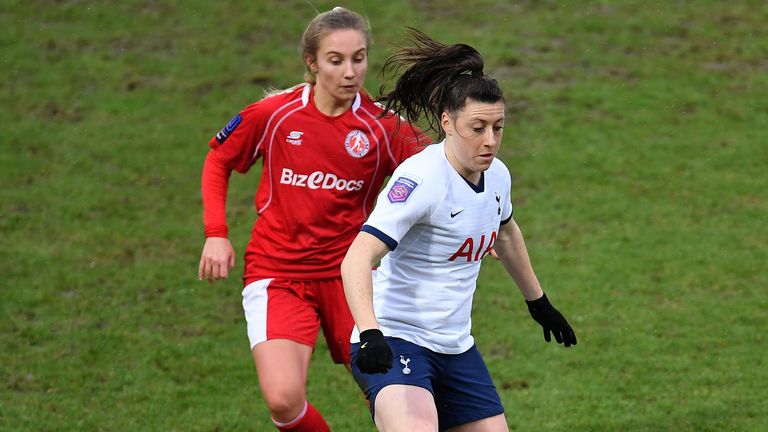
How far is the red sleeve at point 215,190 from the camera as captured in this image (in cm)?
696

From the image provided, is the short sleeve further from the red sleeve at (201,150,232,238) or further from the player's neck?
the red sleeve at (201,150,232,238)

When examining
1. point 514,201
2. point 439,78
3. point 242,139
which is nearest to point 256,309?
point 242,139

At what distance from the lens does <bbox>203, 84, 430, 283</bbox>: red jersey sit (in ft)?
22.2

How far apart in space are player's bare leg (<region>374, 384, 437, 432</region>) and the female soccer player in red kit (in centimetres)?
121

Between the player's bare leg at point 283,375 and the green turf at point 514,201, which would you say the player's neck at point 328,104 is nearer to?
the player's bare leg at point 283,375

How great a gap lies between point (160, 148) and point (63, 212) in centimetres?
170

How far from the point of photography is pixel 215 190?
277 inches

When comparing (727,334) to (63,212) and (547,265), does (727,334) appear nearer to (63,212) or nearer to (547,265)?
(547,265)

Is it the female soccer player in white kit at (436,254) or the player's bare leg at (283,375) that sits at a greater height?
the female soccer player in white kit at (436,254)

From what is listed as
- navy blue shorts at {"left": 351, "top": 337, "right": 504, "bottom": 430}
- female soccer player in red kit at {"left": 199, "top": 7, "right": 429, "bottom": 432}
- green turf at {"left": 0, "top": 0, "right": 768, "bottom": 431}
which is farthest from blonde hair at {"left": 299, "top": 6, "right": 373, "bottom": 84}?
green turf at {"left": 0, "top": 0, "right": 768, "bottom": 431}

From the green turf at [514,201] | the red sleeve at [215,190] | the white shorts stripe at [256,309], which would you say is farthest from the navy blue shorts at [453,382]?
the green turf at [514,201]

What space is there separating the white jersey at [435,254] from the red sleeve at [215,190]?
1464 millimetres

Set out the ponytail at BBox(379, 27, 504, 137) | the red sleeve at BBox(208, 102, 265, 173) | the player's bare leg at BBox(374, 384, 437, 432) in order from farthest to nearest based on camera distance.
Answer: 1. the red sleeve at BBox(208, 102, 265, 173)
2. the ponytail at BBox(379, 27, 504, 137)
3. the player's bare leg at BBox(374, 384, 437, 432)

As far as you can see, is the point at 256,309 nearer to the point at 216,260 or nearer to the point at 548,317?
the point at 216,260
